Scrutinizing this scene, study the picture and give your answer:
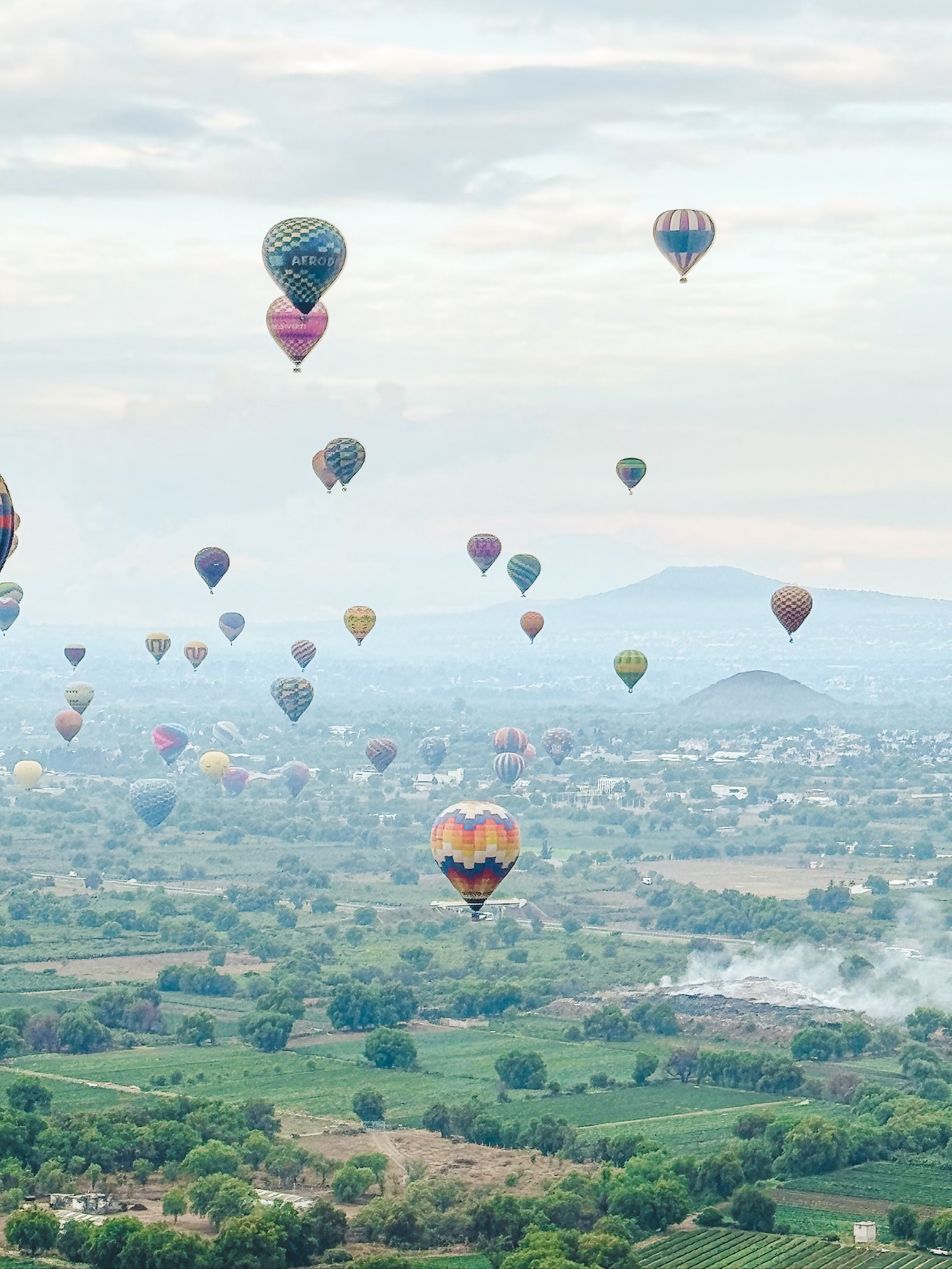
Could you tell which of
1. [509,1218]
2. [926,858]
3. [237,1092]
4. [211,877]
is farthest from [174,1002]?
[926,858]

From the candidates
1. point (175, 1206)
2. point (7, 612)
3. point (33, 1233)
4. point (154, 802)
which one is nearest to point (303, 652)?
point (154, 802)

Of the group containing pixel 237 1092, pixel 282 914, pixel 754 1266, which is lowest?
pixel 754 1266

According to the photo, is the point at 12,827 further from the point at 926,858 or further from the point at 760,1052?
the point at 760,1052

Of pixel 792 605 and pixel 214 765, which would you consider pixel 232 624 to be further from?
pixel 792 605

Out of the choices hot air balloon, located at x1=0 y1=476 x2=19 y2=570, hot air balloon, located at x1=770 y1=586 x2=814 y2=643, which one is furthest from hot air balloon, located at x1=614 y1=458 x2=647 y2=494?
hot air balloon, located at x1=0 y1=476 x2=19 y2=570

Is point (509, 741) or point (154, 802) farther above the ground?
point (509, 741)
